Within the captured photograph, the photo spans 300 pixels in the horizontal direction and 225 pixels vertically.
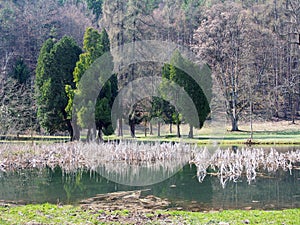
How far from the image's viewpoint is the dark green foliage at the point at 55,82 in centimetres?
2978

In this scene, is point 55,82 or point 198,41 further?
point 198,41

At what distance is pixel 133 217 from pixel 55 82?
2315 centimetres

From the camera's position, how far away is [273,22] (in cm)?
4538

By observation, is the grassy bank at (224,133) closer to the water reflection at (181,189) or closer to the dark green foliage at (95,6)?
the water reflection at (181,189)

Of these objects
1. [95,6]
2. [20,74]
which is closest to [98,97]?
[20,74]

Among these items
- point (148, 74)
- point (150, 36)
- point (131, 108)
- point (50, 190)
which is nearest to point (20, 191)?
point (50, 190)

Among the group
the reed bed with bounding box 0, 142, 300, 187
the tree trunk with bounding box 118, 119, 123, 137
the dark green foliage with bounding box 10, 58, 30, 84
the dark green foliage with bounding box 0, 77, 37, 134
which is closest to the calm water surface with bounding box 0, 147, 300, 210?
the reed bed with bounding box 0, 142, 300, 187

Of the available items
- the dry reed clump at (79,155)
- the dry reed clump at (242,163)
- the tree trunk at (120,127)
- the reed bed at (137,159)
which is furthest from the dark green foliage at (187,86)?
the dry reed clump at (242,163)

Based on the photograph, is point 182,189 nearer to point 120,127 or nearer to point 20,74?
point 120,127

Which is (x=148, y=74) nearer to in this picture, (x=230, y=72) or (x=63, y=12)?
(x=230, y=72)

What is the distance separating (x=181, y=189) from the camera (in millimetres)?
13219

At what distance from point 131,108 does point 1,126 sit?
14096mm

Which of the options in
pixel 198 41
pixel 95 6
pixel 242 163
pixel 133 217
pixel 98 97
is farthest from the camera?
pixel 95 6

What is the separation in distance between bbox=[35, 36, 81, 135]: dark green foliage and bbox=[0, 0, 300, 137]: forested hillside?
119 cm
